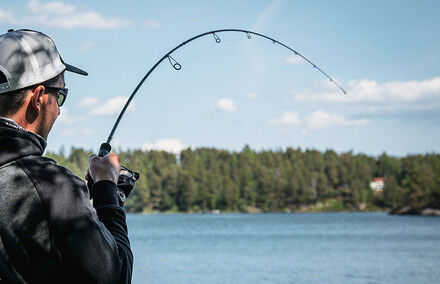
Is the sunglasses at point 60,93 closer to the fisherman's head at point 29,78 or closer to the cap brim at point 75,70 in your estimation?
the fisherman's head at point 29,78

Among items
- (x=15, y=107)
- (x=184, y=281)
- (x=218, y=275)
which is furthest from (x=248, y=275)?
(x=15, y=107)

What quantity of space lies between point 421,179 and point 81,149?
68.2m

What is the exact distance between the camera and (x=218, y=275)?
27156 mm

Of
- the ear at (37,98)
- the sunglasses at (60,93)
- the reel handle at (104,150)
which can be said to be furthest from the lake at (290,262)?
the ear at (37,98)

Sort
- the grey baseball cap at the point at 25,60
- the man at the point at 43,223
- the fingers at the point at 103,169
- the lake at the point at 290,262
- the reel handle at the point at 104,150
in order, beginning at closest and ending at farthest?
the man at the point at 43,223
the grey baseball cap at the point at 25,60
the fingers at the point at 103,169
the reel handle at the point at 104,150
the lake at the point at 290,262

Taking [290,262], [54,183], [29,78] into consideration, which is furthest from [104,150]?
[290,262]

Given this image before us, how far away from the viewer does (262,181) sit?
131000mm

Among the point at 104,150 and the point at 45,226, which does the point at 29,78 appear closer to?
the point at 45,226

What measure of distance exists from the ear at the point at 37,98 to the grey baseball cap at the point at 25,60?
0.08 ft

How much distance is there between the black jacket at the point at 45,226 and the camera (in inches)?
59.1

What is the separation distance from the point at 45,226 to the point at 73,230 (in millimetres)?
77

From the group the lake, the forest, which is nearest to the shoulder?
the lake

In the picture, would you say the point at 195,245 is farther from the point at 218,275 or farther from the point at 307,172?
the point at 307,172

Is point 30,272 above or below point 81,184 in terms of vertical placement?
below
